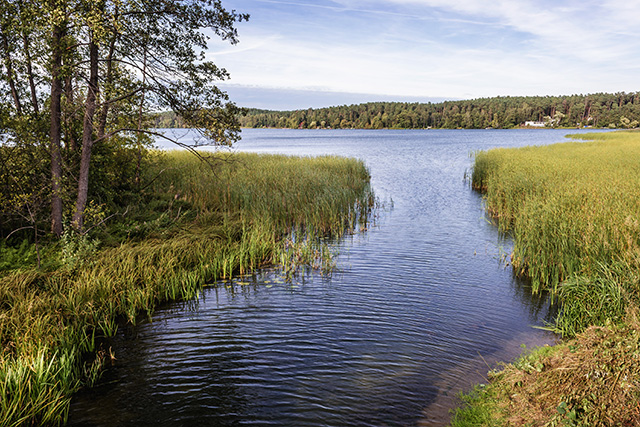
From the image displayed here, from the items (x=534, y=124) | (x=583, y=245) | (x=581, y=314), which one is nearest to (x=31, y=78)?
(x=581, y=314)

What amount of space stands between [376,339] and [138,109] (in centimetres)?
1088

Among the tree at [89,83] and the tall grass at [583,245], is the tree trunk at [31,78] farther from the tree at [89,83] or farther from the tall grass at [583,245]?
the tall grass at [583,245]

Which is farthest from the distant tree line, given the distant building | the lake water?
the lake water

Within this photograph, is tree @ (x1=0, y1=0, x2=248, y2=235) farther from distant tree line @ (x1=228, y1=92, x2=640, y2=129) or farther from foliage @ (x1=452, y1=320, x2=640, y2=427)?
distant tree line @ (x1=228, y1=92, x2=640, y2=129)

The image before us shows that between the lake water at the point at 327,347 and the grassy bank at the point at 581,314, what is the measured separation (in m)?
0.60

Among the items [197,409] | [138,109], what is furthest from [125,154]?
[197,409]

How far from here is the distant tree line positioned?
142 m

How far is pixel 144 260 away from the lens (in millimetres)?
8773

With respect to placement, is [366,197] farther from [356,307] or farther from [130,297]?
[130,297]

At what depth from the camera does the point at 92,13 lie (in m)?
7.01

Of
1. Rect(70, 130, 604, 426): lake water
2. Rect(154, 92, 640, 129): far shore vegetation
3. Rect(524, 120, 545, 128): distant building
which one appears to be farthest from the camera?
Rect(524, 120, 545, 128): distant building

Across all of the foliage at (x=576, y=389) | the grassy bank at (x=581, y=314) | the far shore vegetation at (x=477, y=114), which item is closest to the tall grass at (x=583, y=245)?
the grassy bank at (x=581, y=314)

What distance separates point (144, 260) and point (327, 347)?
4.93 meters

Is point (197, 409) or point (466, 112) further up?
point (466, 112)
